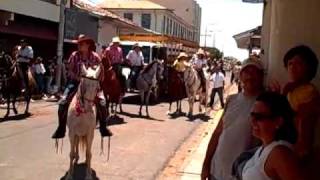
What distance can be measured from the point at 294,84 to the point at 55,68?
23.9 m

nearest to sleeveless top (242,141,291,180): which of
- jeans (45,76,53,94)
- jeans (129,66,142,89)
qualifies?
jeans (129,66,142,89)

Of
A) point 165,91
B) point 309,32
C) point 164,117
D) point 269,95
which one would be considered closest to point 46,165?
point 309,32

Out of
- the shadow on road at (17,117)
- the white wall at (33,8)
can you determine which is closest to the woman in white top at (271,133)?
the shadow on road at (17,117)

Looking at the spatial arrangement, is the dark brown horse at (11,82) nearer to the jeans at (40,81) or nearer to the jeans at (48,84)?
the jeans at (40,81)

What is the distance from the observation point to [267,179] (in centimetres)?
331

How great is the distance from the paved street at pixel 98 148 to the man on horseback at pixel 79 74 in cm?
77

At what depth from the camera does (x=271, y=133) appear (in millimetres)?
3408

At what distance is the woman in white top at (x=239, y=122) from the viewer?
5016 mm

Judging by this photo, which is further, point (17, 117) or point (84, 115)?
point (17, 117)

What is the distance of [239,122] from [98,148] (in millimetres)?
8358

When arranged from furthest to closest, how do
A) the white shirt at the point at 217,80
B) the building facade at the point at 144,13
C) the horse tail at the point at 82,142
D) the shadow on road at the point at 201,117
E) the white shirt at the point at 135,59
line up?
the building facade at the point at 144,13, the white shirt at the point at 217,80, the white shirt at the point at 135,59, the shadow on road at the point at 201,117, the horse tail at the point at 82,142

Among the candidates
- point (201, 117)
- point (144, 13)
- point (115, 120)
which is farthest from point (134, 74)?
point (144, 13)

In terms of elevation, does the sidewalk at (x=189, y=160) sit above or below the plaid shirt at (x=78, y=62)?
below

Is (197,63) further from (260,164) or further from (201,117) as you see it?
(260,164)
